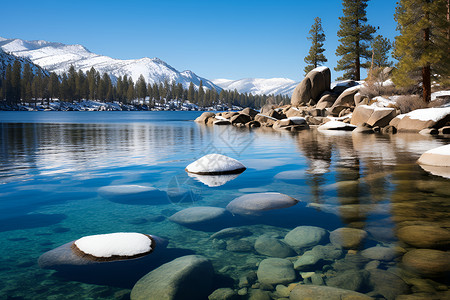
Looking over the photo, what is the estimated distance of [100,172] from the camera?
343 inches

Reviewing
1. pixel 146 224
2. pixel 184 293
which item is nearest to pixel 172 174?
pixel 146 224

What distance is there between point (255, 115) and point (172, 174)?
30.8 meters

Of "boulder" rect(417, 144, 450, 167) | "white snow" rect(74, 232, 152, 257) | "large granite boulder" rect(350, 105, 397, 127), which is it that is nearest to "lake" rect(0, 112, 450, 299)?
"white snow" rect(74, 232, 152, 257)

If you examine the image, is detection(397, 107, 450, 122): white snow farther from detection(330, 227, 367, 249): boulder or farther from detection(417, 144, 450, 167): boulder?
detection(330, 227, 367, 249): boulder

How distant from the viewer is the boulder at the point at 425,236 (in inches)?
141

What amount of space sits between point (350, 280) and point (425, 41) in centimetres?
2455

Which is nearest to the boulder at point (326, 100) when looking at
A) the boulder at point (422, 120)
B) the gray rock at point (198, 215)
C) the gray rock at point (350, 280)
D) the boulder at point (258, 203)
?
the boulder at point (422, 120)

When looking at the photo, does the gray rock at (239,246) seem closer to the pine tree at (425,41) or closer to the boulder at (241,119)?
the pine tree at (425,41)

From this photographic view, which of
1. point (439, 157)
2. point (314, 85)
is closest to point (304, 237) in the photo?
point (439, 157)

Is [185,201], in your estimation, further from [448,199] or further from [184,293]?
[448,199]

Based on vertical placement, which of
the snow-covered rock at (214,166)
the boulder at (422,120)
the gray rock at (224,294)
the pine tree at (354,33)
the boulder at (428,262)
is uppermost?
the pine tree at (354,33)

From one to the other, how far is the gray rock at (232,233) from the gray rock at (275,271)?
0.77 meters

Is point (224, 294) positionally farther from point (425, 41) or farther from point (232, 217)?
point (425, 41)

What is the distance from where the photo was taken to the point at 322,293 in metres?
2.62
